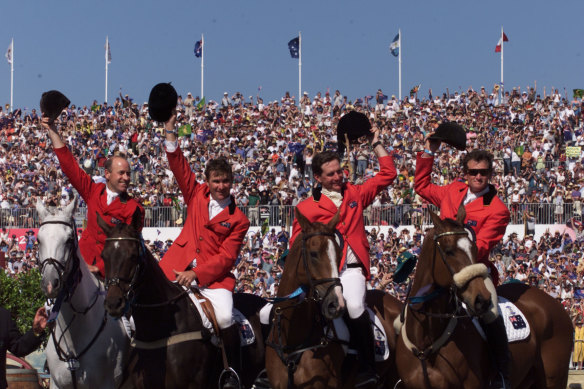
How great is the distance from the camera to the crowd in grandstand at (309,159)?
81.8ft

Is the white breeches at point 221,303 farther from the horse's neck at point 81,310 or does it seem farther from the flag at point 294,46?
the flag at point 294,46

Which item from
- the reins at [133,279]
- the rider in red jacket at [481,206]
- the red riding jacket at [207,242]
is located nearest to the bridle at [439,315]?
the rider in red jacket at [481,206]

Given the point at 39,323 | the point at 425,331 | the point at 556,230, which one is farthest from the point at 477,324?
the point at 556,230

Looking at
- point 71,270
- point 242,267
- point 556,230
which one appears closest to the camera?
point 71,270

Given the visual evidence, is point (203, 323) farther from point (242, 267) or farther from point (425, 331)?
point (242, 267)

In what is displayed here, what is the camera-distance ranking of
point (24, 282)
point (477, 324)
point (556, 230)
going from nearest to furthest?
point (477, 324) < point (24, 282) < point (556, 230)

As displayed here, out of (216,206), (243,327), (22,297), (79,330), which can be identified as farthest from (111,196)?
(22,297)

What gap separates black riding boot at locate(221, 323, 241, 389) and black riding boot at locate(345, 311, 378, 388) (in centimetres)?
109

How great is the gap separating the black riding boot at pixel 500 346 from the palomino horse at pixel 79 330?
3.37 m

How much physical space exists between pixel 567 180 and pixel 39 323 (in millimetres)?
23499

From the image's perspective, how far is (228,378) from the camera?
8.77m

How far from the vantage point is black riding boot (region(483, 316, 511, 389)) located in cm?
862

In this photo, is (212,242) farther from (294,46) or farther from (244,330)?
(294,46)

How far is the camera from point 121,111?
138 ft
